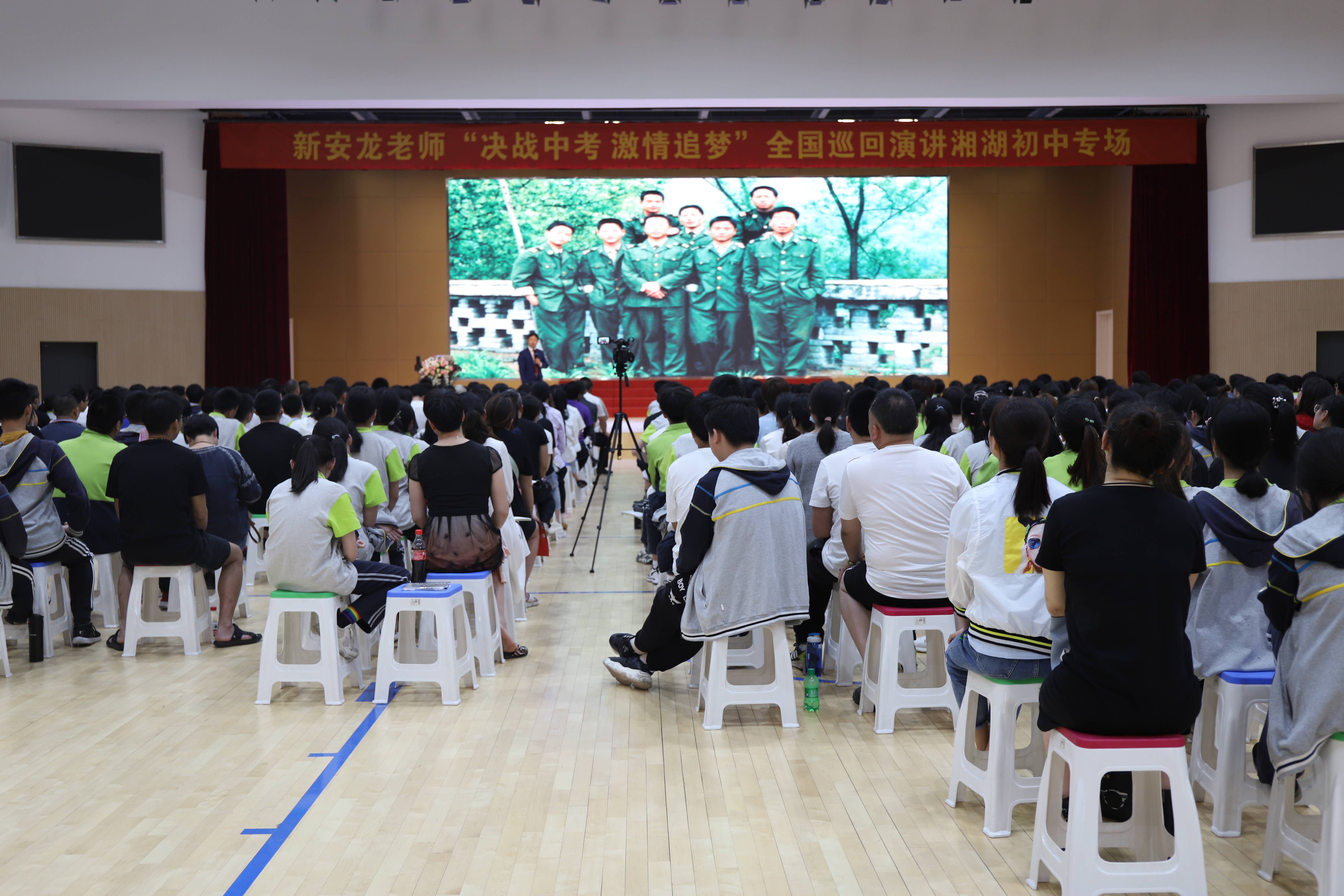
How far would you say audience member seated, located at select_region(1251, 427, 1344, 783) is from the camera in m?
2.52

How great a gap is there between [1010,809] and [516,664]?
8.36 feet

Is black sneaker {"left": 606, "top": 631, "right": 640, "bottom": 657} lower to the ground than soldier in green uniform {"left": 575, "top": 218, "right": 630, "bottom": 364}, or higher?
lower

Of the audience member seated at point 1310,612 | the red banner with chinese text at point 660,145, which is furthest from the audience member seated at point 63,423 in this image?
the red banner with chinese text at point 660,145

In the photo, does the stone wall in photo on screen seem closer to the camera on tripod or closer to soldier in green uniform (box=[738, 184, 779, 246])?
soldier in green uniform (box=[738, 184, 779, 246])

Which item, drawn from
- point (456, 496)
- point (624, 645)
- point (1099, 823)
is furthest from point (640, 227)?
point (1099, 823)

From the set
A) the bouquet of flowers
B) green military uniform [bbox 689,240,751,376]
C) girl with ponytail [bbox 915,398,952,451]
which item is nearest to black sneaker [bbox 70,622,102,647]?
girl with ponytail [bbox 915,398,952,451]

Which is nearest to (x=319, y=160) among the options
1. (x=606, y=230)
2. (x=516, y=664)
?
(x=606, y=230)

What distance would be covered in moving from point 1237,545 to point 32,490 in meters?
4.89

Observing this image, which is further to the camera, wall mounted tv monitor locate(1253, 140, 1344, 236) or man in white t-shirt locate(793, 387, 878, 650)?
wall mounted tv monitor locate(1253, 140, 1344, 236)

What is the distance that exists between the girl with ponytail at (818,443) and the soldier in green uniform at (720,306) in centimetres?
1099

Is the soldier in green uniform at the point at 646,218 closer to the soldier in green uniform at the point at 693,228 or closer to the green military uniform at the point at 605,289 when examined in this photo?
the soldier in green uniform at the point at 693,228

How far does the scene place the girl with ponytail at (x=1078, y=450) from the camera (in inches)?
122

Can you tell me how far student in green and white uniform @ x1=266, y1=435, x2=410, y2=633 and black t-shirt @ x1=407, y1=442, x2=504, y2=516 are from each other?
0.32m

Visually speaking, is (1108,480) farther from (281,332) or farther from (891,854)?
(281,332)
